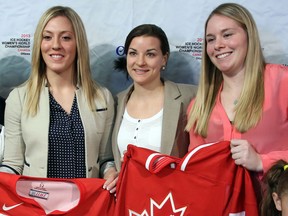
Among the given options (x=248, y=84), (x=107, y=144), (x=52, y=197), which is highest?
(x=248, y=84)

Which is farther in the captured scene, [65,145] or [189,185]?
[65,145]

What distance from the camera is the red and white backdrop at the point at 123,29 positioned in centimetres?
161

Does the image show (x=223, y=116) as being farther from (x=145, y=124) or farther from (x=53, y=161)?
(x=53, y=161)

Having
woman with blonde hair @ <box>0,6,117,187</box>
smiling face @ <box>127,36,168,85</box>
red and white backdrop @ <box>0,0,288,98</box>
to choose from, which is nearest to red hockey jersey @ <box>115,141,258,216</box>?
woman with blonde hair @ <box>0,6,117,187</box>

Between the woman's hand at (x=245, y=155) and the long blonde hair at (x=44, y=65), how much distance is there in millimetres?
561

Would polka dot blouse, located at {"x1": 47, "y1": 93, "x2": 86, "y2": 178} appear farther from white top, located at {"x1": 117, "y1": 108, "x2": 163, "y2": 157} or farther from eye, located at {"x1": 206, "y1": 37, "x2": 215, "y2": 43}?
eye, located at {"x1": 206, "y1": 37, "x2": 215, "y2": 43}

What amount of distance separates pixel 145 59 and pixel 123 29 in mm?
349

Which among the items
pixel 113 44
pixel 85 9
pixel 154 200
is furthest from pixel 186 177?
pixel 85 9

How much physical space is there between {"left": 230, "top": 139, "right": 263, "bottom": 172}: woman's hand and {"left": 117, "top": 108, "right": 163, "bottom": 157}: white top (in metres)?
0.33

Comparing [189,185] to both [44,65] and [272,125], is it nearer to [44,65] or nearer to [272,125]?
[272,125]

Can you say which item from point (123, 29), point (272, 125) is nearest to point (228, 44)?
point (272, 125)

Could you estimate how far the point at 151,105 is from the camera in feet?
4.74

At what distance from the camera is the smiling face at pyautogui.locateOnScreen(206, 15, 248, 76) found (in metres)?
1.21

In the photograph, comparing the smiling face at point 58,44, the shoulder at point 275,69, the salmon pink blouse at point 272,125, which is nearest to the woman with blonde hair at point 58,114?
the smiling face at point 58,44
